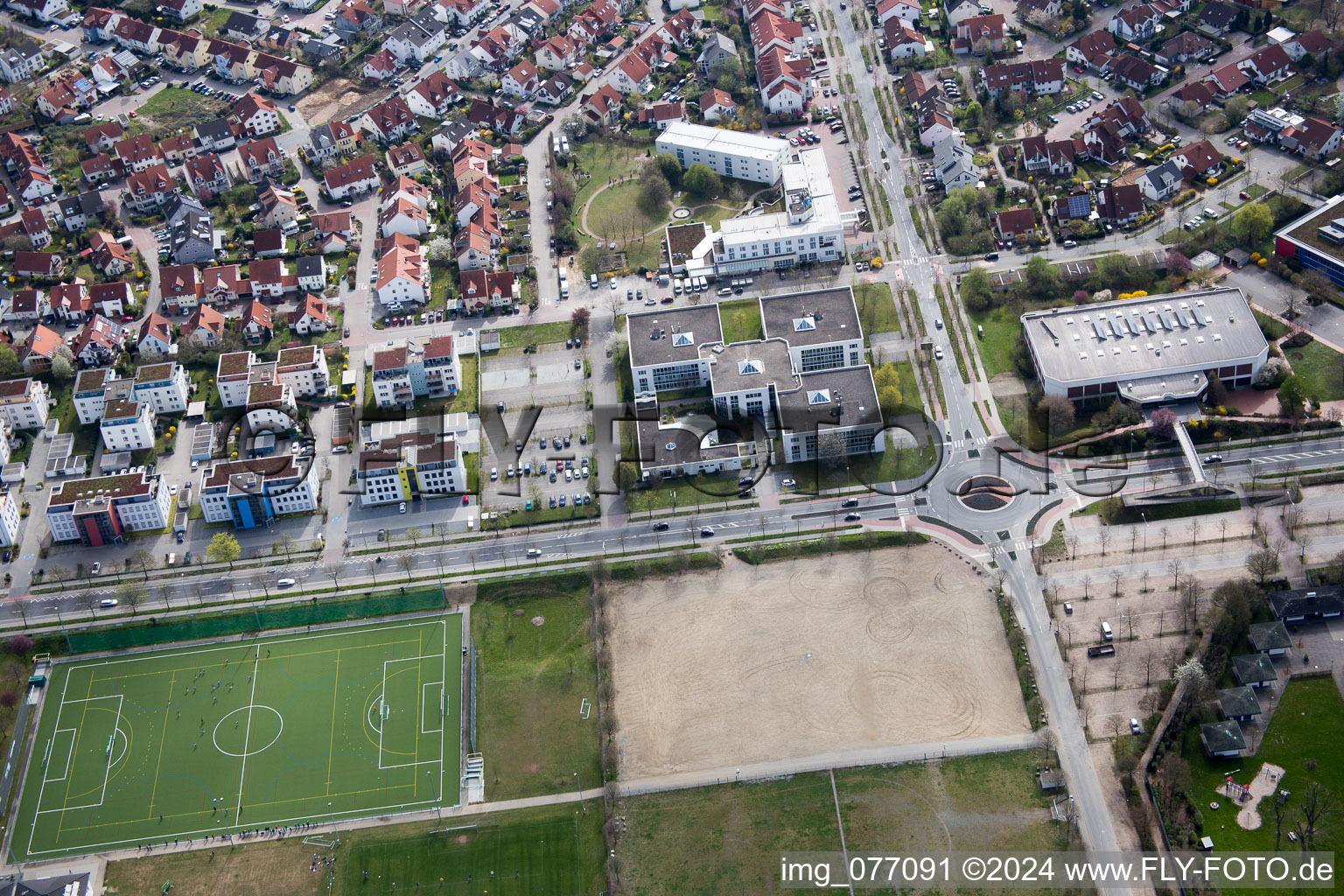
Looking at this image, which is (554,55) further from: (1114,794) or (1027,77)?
(1114,794)

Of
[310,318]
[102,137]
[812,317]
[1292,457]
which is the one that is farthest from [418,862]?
[102,137]

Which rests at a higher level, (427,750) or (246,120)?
(246,120)

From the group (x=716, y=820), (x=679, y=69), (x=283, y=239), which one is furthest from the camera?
(x=679, y=69)

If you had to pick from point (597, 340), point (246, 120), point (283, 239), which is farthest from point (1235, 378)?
point (246, 120)

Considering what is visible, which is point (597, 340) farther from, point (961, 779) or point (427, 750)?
point (961, 779)

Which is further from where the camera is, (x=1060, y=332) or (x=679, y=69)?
(x=679, y=69)

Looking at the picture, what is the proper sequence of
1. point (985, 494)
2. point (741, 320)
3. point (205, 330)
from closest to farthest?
1. point (985, 494)
2. point (741, 320)
3. point (205, 330)

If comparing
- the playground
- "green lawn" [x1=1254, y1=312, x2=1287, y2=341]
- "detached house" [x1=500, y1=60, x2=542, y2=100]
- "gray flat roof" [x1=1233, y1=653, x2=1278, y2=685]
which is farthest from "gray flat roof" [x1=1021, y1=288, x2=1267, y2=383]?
"detached house" [x1=500, y1=60, x2=542, y2=100]
